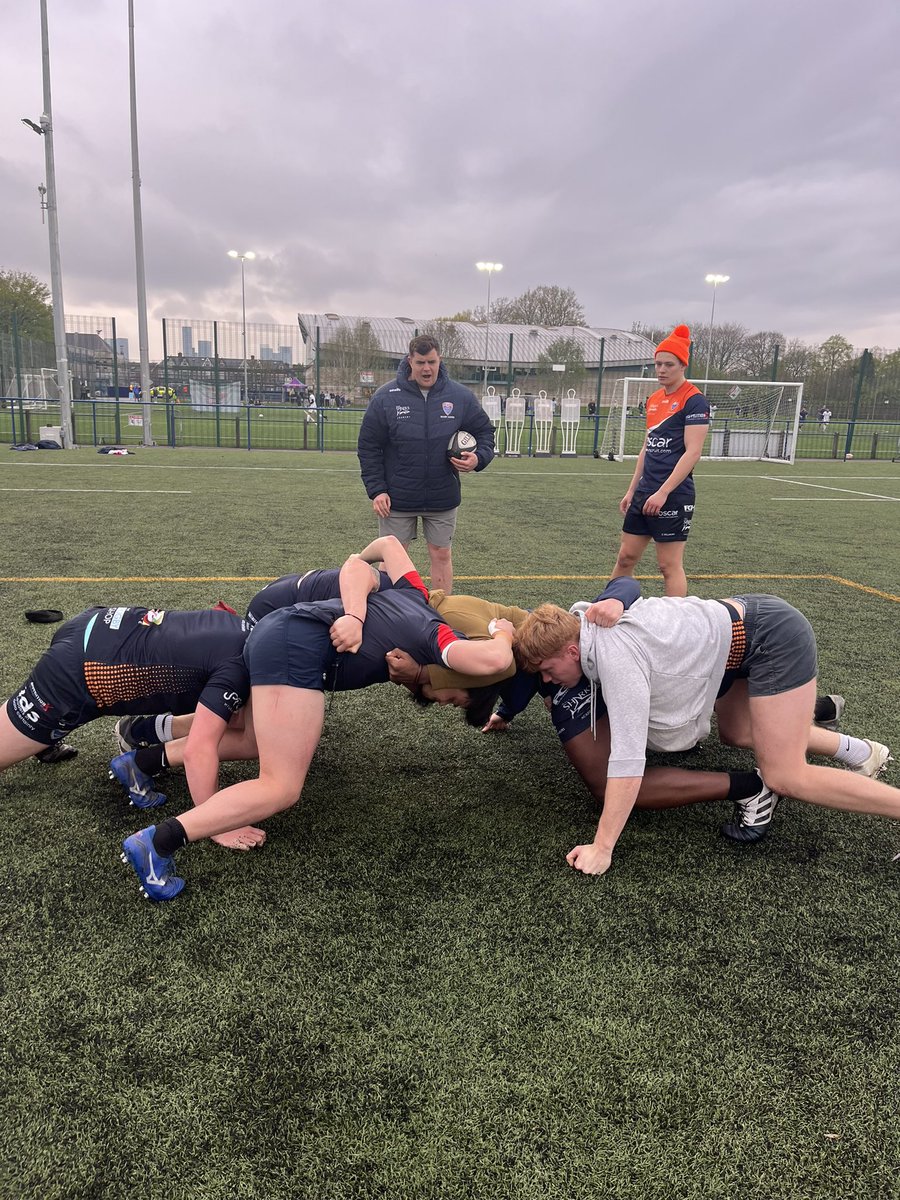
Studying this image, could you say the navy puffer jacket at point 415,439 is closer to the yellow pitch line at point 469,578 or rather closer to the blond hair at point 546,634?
the yellow pitch line at point 469,578

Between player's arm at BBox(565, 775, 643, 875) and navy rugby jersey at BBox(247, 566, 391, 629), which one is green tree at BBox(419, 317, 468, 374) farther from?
player's arm at BBox(565, 775, 643, 875)

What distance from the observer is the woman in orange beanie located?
522 cm

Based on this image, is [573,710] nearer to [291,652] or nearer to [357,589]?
[357,589]

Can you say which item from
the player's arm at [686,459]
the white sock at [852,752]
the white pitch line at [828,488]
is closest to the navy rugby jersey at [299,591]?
the white sock at [852,752]

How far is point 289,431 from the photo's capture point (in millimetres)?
25422

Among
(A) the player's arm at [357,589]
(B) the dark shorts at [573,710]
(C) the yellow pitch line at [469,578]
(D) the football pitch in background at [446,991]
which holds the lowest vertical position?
(D) the football pitch in background at [446,991]

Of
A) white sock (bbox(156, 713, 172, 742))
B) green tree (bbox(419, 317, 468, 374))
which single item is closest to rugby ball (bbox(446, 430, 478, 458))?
white sock (bbox(156, 713, 172, 742))

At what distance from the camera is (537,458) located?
2217 cm

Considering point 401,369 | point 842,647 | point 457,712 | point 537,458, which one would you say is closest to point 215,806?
point 457,712

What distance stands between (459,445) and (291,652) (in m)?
2.98

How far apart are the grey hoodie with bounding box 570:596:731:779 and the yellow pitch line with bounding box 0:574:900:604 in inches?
163

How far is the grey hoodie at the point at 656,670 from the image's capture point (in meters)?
2.57

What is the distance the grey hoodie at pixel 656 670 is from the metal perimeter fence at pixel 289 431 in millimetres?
20342

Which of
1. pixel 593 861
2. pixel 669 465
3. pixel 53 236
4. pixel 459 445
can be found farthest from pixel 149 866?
pixel 53 236
